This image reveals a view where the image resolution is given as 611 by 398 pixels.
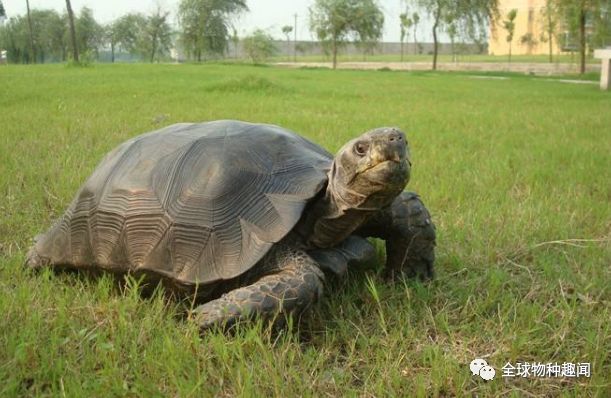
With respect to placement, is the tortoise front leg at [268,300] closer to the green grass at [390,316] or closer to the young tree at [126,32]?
the green grass at [390,316]

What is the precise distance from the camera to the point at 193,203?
7.11 feet

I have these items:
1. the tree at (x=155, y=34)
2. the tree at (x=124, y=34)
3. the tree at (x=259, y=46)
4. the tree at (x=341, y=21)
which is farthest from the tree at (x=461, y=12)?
the tree at (x=124, y=34)

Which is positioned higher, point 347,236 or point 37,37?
point 37,37

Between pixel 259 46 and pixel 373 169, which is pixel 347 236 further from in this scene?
pixel 259 46

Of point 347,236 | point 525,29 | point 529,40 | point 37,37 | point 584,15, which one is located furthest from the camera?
point 37,37

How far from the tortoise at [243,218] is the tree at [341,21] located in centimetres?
4116

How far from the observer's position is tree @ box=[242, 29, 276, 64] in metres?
51.0

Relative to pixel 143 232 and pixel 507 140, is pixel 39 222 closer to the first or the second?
pixel 143 232

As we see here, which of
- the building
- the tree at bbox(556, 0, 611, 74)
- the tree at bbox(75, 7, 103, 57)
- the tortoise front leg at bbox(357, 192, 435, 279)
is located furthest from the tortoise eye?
the tree at bbox(75, 7, 103, 57)

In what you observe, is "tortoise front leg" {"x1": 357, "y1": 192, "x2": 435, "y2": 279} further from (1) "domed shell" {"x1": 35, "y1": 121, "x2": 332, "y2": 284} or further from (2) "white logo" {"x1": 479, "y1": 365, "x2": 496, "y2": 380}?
(2) "white logo" {"x1": 479, "y1": 365, "x2": 496, "y2": 380}

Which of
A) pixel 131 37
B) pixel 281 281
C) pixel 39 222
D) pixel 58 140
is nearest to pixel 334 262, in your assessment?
pixel 281 281

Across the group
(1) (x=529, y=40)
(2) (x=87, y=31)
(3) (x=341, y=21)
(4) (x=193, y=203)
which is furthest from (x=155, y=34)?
(4) (x=193, y=203)

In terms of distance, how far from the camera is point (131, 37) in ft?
238

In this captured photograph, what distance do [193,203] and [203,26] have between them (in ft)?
171
